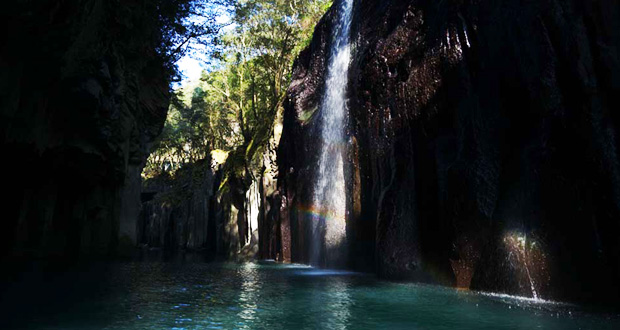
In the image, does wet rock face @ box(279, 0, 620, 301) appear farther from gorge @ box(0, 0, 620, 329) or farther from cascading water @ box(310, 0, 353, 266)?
cascading water @ box(310, 0, 353, 266)

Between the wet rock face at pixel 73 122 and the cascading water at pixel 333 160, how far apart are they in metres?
8.31

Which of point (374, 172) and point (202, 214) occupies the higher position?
point (202, 214)

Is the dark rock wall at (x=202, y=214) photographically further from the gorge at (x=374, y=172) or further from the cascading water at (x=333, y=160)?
the cascading water at (x=333, y=160)

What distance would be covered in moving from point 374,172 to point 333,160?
4389 mm

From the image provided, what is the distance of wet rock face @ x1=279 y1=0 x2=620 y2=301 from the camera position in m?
6.59

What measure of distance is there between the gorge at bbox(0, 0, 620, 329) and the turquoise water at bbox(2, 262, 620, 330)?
0.17 ft

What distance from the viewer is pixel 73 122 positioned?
15.5 m

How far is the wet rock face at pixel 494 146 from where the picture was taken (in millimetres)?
6594

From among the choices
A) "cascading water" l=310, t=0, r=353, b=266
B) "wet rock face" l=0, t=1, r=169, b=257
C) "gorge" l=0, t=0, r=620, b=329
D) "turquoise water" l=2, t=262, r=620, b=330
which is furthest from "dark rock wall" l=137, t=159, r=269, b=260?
"turquoise water" l=2, t=262, r=620, b=330

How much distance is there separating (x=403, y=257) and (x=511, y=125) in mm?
3899

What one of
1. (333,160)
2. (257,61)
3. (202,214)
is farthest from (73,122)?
(202,214)

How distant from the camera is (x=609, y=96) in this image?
6.63 meters

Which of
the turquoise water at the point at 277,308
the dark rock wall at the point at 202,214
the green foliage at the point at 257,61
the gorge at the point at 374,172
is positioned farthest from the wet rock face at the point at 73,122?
the dark rock wall at the point at 202,214

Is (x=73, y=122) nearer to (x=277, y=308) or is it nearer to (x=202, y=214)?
(x=277, y=308)
